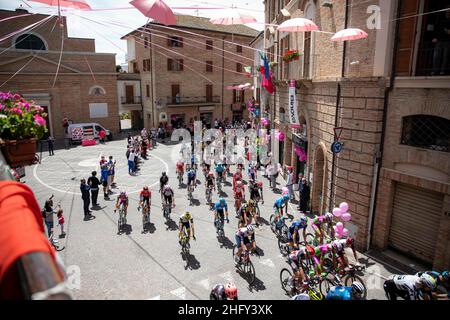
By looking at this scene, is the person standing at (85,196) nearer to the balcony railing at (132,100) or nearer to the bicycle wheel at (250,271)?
the bicycle wheel at (250,271)

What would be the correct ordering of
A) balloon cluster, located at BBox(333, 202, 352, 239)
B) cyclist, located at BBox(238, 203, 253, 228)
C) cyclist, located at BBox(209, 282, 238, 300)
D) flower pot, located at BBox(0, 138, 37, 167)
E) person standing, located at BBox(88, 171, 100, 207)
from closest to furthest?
1. flower pot, located at BBox(0, 138, 37, 167)
2. cyclist, located at BBox(209, 282, 238, 300)
3. balloon cluster, located at BBox(333, 202, 352, 239)
4. cyclist, located at BBox(238, 203, 253, 228)
5. person standing, located at BBox(88, 171, 100, 207)

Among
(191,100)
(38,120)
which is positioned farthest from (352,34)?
(191,100)

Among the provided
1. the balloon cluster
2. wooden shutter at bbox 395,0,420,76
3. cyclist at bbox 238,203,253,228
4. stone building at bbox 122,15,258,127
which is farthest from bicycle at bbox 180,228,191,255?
stone building at bbox 122,15,258,127

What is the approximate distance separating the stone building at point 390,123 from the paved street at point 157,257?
5.84ft

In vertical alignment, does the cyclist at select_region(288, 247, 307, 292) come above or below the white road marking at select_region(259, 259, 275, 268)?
above

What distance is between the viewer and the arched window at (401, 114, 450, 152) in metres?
9.27

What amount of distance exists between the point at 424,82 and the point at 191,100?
35093 millimetres

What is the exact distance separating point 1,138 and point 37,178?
17897mm

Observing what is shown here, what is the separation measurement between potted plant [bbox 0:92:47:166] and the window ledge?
9843 millimetres

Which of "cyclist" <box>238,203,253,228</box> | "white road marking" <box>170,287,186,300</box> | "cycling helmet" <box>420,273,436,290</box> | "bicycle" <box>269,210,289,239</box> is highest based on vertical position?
"cycling helmet" <box>420,273,436,290</box>

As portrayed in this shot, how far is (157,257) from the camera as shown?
36.2 ft

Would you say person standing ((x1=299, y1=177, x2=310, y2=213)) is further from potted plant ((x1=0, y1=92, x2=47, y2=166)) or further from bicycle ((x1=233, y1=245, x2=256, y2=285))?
potted plant ((x1=0, y1=92, x2=47, y2=166))

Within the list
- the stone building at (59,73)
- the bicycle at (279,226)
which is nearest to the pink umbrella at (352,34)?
the bicycle at (279,226)

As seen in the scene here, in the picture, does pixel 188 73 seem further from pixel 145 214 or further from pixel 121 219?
pixel 121 219
